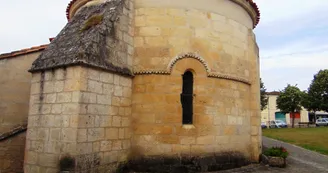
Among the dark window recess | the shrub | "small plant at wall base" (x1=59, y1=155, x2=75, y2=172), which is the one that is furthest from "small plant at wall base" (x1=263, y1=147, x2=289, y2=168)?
"small plant at wall base" (x1=59, y1=155, x2=75, y2=172)

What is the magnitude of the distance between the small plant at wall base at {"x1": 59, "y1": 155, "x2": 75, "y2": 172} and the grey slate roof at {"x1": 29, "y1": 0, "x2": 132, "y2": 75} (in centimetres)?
191

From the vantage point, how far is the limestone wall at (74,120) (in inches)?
223

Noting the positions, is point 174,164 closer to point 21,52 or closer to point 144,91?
point 144,91

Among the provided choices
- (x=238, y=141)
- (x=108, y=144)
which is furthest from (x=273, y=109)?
(x=108, y=144)

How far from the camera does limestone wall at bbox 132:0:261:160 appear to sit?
7.25 metres

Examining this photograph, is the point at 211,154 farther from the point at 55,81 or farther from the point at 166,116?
the point at 55,81

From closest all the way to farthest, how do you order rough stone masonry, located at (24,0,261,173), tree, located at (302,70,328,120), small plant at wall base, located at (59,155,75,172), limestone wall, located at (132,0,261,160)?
small plant at wall base, located at (59,155,75,172), rough stone masonry, located at (24,0,261,173), limestone wall, located at (132,0,261,160), tree, located at (302,70,328,120)

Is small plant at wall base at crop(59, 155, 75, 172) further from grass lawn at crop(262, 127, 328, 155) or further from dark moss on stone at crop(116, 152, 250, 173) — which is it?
grass lawn at crop(262, 127, 328, 155)

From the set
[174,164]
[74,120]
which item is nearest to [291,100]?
[174,164]

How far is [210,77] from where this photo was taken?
7.76 metres

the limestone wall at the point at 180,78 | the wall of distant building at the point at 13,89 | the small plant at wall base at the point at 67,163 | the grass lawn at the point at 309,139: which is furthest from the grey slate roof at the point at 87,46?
the grass lawn at the point at 309,139

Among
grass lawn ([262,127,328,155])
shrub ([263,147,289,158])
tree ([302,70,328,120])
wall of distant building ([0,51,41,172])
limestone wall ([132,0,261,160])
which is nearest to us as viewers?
limestone wall ([132,0,261,160])

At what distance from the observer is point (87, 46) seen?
19.7 feet

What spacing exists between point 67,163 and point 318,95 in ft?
125
